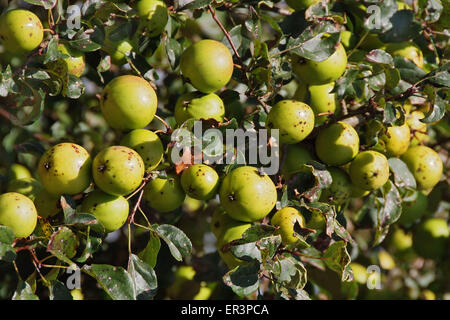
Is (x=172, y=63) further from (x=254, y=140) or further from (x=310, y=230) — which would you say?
(x=310, y=230)

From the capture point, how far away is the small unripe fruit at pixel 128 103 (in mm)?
1674

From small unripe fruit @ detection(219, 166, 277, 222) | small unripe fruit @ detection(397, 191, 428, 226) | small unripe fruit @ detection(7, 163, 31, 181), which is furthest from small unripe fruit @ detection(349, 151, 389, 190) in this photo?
small unripe fruit @ detection(7, 163, 31, 181)

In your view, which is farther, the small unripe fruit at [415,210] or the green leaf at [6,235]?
the small unripe fruit at [415,210]

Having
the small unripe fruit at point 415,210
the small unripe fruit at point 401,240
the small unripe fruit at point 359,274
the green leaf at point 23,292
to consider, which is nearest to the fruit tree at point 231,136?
the green leaf at point 23,292

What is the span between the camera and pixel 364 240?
3111 mm

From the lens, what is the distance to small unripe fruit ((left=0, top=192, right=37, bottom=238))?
1.49 m

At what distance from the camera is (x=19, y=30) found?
1.68 meters

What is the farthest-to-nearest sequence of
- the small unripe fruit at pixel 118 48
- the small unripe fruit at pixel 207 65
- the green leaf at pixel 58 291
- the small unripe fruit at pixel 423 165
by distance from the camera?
the small unripe fruit at pixel 423 165 → the small unripe fruit at pixel 118 48 → the small unripe fruit at pixel 207 65 → the green leaf at pixel 58 291

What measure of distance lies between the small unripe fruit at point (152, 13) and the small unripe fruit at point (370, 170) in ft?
2.64

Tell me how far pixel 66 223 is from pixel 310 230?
0.72 m

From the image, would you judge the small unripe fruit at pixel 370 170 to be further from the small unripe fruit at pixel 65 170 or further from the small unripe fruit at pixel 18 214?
the small unripe fruit at pixel 18 214

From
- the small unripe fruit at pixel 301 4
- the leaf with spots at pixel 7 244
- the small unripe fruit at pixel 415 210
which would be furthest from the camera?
the small unripe fruit at pixel 415 210

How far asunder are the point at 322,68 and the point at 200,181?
1.85 feet
